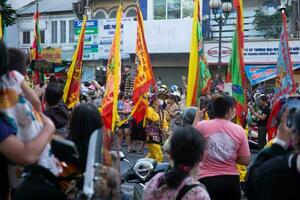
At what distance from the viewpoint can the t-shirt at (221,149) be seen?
4.53m

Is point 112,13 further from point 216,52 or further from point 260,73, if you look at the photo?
point 260,73

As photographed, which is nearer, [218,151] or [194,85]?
[218,151]

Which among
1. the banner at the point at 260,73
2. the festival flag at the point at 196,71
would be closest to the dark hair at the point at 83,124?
the festival flag at the point at 196,71

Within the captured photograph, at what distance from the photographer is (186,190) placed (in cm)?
297

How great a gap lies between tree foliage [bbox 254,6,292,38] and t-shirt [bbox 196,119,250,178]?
23612mm

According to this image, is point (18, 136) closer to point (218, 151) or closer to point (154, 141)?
point (218, 151)

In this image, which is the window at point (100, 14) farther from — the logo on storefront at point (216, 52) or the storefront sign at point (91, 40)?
the logo on storefront at point (216, 52)

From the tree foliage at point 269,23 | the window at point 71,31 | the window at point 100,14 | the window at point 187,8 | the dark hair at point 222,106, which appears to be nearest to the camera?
the dark hair at point 222,106

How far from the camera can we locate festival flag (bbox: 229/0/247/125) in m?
7.66

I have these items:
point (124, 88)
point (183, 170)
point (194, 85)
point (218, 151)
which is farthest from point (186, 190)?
point (124, 88)

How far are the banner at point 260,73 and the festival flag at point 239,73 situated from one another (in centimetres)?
1774

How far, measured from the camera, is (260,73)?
26203mm

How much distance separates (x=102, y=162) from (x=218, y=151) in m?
2.16

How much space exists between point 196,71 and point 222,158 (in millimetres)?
2813
